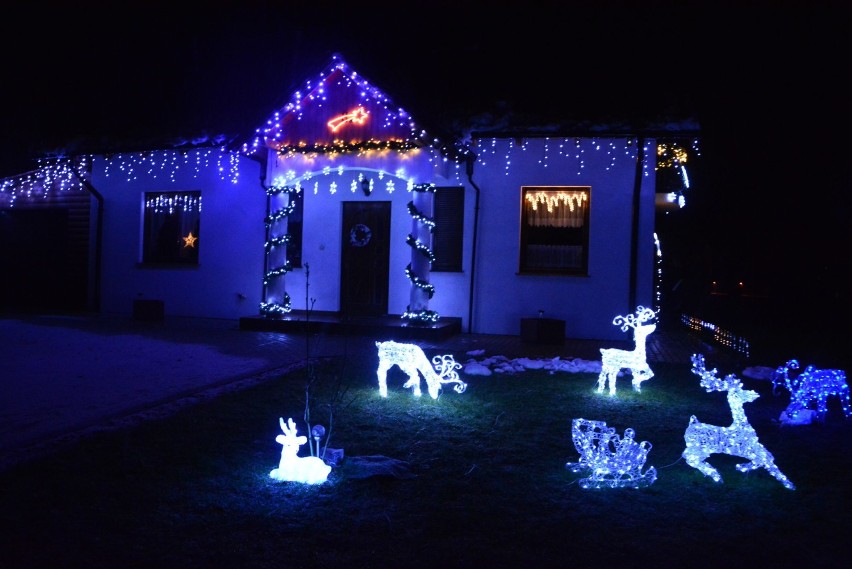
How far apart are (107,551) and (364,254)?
10.7 m

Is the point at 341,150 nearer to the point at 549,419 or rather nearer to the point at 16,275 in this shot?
the point at 549,419

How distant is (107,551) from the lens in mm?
3252

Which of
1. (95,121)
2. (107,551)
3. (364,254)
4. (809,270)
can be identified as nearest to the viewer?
(107,551)

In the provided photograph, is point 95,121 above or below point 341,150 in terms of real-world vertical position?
above

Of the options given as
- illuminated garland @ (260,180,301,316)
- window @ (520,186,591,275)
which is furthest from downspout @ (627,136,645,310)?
illuminated garland @ (260,180,301,316)

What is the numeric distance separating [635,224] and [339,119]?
19.1 ft

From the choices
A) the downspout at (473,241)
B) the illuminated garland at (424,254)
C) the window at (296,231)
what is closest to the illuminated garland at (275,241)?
the window at (296,231)

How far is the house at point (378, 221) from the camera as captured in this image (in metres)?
12.1

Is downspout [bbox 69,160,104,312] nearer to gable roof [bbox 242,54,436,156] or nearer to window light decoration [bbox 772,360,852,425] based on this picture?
gable roof [bbox 242,54,436,156]

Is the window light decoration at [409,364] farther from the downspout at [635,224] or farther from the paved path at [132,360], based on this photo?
the downspout at [635,224]

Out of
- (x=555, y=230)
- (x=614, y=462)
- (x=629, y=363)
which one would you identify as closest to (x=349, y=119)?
(x=555, y=230)

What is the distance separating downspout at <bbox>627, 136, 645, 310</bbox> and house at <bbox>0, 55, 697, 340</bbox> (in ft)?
0.09

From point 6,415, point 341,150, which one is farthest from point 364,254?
point 6,415

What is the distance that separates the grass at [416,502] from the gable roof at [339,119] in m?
6.75
